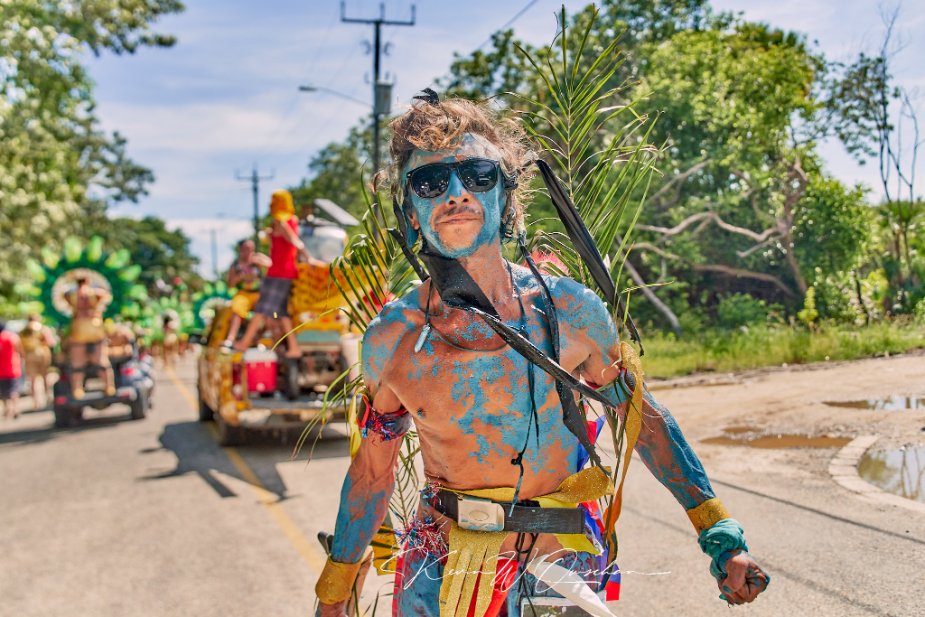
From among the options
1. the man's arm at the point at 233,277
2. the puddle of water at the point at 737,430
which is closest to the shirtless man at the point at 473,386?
the puddle of water at the point at 737,430

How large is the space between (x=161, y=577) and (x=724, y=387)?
25.5 ft

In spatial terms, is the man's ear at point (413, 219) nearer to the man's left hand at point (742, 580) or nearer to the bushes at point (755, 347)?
the man's left hand at point (742, 580)

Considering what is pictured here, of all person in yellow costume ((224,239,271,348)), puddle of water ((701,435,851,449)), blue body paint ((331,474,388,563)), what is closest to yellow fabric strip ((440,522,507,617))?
blue body paint ((331,474,388,563))

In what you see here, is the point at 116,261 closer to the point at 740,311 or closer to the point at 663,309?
the point at 663,309

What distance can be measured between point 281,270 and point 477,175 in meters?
7.29

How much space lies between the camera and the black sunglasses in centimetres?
218

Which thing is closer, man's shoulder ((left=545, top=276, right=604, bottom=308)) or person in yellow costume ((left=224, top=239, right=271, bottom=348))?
man's shoulder ((left=545, top=276, right=604, bottom=308))

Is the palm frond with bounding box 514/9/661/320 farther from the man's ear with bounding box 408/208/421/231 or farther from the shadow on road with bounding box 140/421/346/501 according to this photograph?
the shadow on road with bounding box 140/421/346/501

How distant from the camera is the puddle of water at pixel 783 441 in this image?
7.09 metres

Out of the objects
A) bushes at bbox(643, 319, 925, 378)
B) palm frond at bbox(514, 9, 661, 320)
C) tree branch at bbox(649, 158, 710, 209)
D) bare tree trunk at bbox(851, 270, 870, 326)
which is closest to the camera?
palm frond at bbox(514, 9, 661, 320)

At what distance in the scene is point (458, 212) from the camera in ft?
7.06

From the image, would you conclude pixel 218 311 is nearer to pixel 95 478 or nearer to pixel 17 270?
pixel 95 478

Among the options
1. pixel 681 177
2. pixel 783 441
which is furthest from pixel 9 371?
pixel 783 441

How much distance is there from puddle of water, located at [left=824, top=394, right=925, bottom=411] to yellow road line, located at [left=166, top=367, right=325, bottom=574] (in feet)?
12.4
